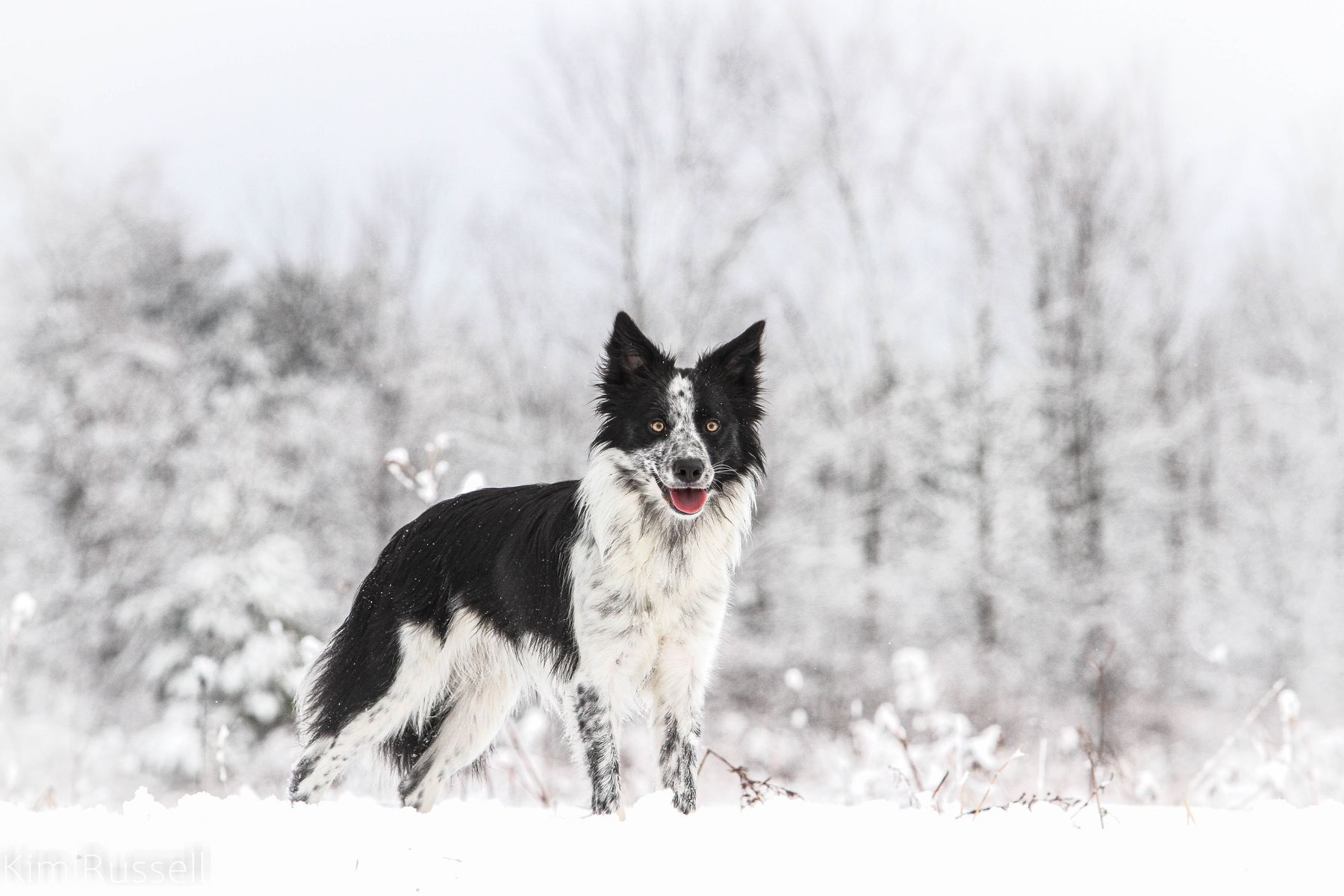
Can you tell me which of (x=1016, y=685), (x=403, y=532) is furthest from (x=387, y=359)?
(x=403, y=532)

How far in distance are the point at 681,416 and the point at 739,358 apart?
17.7 inches

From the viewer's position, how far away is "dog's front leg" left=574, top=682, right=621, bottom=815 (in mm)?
4035

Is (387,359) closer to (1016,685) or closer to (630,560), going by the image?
(1016,685)

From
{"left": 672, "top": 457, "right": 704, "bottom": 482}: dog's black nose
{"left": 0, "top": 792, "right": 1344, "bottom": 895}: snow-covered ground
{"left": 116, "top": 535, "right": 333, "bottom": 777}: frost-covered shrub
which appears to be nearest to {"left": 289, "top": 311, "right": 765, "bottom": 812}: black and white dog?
{"left": 672, "top": 457, "right": 704, "bottom": 482}: dog's black nose

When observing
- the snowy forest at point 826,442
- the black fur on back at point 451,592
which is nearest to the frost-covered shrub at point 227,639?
the snowy forest at point 826,442

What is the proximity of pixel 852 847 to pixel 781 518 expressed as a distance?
15944mm

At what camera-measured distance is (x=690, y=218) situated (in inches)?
695

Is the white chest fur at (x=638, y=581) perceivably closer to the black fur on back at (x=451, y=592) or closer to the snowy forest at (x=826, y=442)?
the black fur on back at (x=451, y=592)

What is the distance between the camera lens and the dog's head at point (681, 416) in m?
4.17

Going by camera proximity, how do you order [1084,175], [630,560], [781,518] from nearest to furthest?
[630,560]
[781,518]
[1084,175]

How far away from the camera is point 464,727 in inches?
194

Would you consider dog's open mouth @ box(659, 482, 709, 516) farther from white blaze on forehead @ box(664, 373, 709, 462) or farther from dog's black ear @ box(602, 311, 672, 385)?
dog's black ear @ box(602, 311, 672, 385)

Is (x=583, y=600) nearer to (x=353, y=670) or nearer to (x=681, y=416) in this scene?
(x=681, y=416)

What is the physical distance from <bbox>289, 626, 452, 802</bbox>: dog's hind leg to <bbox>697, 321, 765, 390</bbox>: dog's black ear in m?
1.66
